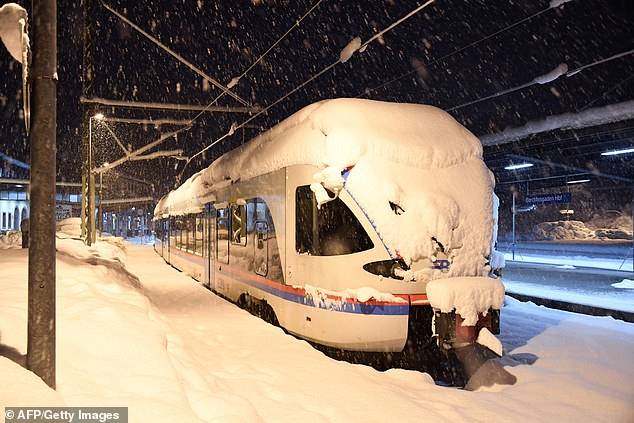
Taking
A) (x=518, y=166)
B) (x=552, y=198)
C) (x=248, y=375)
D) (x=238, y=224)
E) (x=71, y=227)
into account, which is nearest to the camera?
(x=248, y=375)

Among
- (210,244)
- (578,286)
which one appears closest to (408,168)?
(210,244)

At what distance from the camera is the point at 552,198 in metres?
18.7

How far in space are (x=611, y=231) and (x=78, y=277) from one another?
38.6 metres

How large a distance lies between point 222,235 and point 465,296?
20.7ft

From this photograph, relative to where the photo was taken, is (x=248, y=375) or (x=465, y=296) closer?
(x=248, y=375)

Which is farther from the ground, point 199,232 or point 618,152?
point 618,152

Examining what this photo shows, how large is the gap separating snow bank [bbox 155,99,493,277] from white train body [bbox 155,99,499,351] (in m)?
0.01

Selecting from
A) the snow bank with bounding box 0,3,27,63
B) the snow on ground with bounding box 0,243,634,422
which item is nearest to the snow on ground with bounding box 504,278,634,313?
the snow on ground with bounding box 0,243,634,422

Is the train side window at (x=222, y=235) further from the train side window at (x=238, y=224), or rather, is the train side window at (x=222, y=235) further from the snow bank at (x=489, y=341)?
the snow bank at (x=489, y=341)

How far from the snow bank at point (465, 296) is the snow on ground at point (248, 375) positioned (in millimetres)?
814

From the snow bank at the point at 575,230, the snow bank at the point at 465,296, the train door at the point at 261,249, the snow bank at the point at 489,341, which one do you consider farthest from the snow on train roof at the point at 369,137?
the snow bank at the point at 575,230

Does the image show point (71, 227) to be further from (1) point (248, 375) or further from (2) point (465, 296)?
(2) point (465, 296)

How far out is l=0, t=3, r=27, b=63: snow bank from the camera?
10.6 feet

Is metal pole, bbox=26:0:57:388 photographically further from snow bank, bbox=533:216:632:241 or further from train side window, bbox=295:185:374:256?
snow bank, bbox=533:216:632:241
